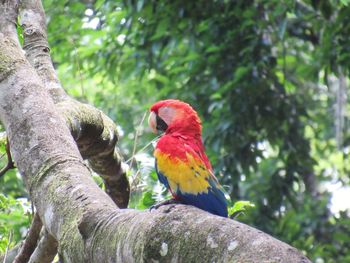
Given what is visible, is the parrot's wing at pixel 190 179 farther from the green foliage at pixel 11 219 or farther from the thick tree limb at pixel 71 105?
the green foliage at pixel 11 219

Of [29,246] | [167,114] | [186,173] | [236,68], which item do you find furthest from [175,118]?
[236,68]

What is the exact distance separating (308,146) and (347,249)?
3.12ft

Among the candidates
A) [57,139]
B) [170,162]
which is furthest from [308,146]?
[57,139]

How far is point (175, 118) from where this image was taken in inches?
118

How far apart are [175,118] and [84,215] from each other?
4.20ft

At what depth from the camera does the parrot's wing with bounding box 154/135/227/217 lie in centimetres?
267

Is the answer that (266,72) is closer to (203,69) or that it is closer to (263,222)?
(203,69)

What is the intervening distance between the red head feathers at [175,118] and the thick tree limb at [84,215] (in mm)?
789

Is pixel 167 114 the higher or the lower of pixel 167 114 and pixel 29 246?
the higher

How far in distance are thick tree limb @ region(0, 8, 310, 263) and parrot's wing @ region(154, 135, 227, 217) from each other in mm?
620

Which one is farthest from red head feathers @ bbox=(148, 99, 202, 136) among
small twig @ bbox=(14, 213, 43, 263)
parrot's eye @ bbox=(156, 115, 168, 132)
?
small twig @ bbox=(14, 213, 43, 263)

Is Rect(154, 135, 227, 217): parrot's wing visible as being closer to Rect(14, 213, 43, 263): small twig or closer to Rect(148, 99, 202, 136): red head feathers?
Rect(148, 99, 202, 136): red head feathers

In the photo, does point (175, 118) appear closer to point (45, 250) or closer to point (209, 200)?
point (209, 200)

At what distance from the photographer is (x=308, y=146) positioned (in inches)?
245
